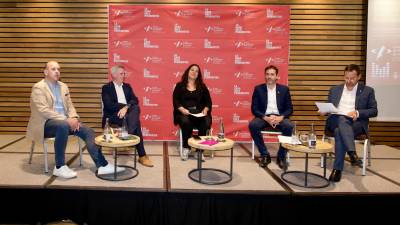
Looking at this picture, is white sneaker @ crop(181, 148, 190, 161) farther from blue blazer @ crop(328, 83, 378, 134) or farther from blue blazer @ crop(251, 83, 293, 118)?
blue blazer @ crop(328, 83, 378, 134)

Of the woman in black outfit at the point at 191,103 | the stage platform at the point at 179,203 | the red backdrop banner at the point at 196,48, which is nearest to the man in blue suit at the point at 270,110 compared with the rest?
the woman in black outfit at the point at 191,103

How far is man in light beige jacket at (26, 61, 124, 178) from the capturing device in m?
3.92

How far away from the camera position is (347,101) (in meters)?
4.64

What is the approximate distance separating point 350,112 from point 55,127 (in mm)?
3548

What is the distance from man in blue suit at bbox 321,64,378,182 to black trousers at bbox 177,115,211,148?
1634mm

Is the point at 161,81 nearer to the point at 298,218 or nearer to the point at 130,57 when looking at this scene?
the point at 130,57

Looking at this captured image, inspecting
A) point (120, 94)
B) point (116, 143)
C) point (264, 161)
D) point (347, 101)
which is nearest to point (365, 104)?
A: point (347, 101)

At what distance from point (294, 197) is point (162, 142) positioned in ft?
10.1

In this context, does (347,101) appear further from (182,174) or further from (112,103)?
(112,103)

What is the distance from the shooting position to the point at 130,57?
19.9 ft

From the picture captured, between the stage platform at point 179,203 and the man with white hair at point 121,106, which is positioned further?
the man with white hair at point 121,106

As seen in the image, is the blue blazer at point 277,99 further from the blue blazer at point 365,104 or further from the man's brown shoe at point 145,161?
the man's brown shoe at point 145,161

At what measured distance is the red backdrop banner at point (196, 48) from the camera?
19.8 feet

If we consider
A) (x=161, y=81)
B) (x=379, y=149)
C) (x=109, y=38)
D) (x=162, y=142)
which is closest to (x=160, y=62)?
(x=161, y=81)
